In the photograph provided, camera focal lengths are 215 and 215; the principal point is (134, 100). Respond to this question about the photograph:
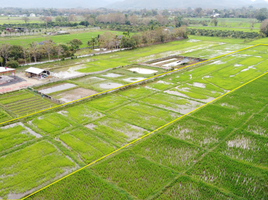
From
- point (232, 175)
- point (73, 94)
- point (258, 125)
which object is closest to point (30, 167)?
point (73, 94)

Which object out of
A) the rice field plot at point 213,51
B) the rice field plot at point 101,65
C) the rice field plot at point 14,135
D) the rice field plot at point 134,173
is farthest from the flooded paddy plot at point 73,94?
the rice field plot at point 213,51

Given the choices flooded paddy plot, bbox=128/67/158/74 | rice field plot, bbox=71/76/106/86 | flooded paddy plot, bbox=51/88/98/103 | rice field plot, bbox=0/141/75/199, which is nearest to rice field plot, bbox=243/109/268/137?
rice field plot, bbox=0/141/75/199

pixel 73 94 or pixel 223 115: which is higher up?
pixel 73 94

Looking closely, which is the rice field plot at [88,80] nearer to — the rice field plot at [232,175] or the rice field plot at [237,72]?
the rice field plot at [237,72]

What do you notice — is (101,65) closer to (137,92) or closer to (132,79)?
(132,79)

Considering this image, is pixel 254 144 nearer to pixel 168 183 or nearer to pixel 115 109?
pixel 168 183

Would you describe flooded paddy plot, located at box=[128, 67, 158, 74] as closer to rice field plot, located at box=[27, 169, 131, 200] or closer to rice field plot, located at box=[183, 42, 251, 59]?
rice field plot, located at box=[183, 42, 251, 59]
